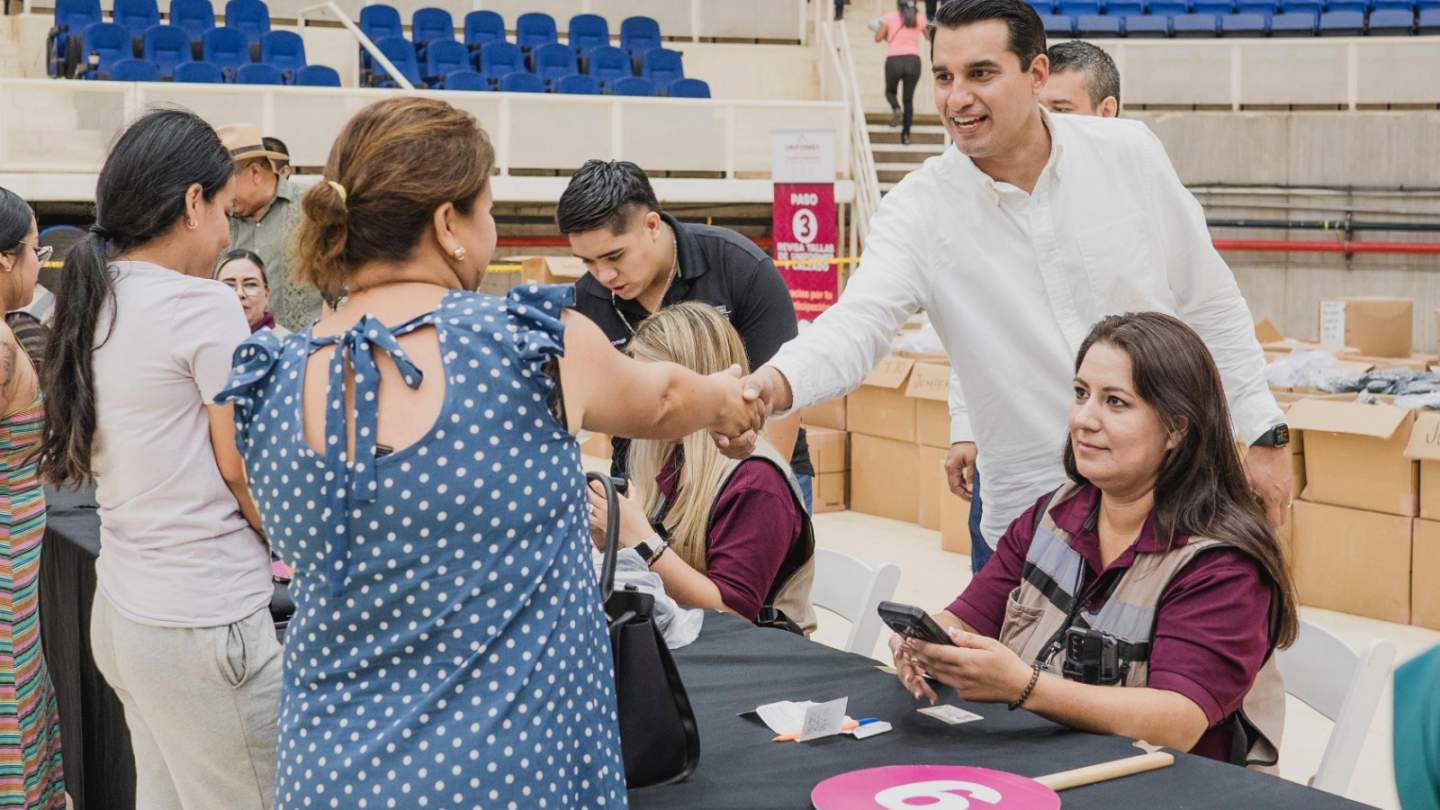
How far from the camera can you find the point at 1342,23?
1424 cm

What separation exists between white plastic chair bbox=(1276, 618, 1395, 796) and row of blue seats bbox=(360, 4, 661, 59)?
12.8 metres

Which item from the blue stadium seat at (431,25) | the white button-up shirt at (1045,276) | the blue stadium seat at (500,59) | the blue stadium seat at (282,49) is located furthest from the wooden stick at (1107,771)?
the blue stadium seat at (431,25)

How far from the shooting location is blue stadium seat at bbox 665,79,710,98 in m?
14.0

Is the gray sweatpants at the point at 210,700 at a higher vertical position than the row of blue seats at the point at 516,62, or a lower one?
lower

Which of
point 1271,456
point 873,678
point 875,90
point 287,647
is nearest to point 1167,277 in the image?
point 1271,456

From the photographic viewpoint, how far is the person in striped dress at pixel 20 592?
9.01ft

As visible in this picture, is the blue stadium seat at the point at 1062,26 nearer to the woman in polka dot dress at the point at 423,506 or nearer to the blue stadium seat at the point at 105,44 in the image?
the blue stadium seat at the point at 105,44

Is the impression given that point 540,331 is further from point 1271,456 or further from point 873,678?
point 1271,456

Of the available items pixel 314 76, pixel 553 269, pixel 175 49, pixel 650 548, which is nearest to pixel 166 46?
pixel 175 49

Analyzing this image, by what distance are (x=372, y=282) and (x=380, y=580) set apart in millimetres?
306

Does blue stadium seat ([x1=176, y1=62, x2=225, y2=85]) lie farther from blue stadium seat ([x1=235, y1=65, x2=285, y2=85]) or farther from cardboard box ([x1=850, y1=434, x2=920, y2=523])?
cardboard box ([x1=850, y1=434, x2=920, y2=523])

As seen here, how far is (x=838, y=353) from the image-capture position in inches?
100.0

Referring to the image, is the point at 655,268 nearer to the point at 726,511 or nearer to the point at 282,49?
the point at 726,511

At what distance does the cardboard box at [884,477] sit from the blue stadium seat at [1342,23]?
933 cm
